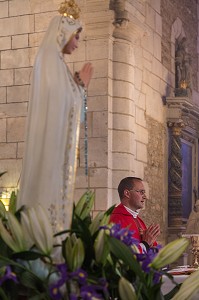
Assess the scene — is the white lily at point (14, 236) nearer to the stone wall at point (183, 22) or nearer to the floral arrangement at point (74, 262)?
the floral arrangement at point (74, 262)

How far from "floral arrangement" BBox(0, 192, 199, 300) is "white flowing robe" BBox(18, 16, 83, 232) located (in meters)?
0.11

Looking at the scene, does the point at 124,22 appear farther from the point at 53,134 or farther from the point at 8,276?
the point at 8,276

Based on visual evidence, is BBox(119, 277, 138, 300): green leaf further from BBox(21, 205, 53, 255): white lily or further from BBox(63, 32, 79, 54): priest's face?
BBox(63, 32, 79, 54): priest's face

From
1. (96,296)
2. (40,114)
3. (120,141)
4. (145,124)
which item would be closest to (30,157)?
(40,114)

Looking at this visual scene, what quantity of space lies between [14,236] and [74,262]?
256 mm

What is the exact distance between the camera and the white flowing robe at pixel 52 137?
2.85 metres

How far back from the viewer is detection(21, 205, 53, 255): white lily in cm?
255

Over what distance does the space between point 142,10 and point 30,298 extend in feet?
28.4

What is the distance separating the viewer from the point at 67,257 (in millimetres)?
2631

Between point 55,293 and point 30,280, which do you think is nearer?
point 55,293

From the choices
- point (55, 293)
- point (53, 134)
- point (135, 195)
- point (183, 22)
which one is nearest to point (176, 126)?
point (183, 22)

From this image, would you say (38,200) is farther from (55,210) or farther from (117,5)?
(117,5)

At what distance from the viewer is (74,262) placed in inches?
102

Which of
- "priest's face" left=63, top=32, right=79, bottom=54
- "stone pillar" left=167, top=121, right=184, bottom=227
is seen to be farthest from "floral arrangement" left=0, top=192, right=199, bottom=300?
"stone pillar" left=167, top=121, right=184, bottom=227
